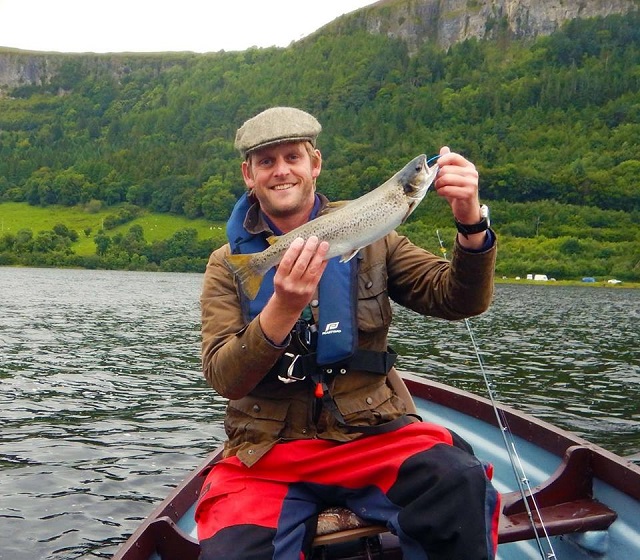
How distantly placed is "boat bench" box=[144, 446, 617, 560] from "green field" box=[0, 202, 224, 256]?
137 m

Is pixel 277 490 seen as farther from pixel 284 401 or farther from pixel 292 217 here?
pixel 292 217

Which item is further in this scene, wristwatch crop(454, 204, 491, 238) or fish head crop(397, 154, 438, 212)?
wristwatch crop(454, 204, 491, 238)

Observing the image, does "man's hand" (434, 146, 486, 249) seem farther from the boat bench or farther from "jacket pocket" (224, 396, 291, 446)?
the boat bench

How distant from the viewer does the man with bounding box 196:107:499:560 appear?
3.81 m

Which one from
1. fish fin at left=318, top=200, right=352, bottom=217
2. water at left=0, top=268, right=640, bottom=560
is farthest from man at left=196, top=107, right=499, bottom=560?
Answer: water at left=0, top=268, right=640, bottom=560

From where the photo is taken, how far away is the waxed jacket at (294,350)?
4.03 metres

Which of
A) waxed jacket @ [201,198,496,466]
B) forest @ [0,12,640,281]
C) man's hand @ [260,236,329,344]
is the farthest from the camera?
forest @ [0,12,640,281]

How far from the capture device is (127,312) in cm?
4531

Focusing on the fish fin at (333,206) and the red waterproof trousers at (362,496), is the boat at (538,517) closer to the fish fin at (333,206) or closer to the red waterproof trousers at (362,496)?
the red waterproof trousers at (362,496)

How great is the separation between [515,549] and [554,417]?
462 inches

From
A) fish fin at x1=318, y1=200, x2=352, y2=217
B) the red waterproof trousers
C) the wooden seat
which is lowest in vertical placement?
the wooden seat

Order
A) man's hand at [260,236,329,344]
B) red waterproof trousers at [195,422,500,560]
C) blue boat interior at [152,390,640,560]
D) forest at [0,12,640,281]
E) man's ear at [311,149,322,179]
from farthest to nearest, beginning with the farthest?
1. forest at [0,12,640,281]
2. blue boat interior at [152,390,640,560]
3. man's ear at [311,149,322,179]
4. red waterproof trousers at [195,422,500,560]
5. man's hand at [260,236,329,344]

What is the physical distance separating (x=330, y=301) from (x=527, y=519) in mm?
2225

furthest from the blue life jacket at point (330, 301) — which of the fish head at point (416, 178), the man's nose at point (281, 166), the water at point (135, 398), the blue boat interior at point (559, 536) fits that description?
the water at point (135, 398)
